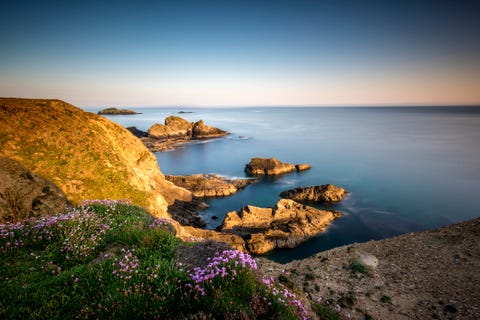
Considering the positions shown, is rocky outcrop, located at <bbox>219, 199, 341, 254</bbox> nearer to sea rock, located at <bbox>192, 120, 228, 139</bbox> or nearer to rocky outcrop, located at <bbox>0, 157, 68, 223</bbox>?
rocky outcrop, located at <bbox>0, 157, 68, 223</bbox>

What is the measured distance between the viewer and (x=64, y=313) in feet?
16.5

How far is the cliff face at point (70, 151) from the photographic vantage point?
24.1 m

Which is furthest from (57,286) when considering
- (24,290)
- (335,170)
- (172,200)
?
(335,170)

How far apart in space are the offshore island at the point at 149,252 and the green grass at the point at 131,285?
3 centimetres

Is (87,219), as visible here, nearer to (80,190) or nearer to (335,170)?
(80,190)

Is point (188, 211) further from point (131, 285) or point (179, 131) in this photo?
point (179, 131)

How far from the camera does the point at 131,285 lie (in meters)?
5.33

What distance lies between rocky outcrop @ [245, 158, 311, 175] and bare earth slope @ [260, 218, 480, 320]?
47.8 m

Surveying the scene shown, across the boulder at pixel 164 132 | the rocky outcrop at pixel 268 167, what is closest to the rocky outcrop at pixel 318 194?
the rocky outcrop at pixel 268 167

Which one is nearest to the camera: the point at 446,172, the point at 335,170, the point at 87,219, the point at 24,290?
the point at 24,290

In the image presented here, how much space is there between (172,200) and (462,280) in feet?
140

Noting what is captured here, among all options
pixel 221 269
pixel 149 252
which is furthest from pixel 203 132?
pixel 221 269

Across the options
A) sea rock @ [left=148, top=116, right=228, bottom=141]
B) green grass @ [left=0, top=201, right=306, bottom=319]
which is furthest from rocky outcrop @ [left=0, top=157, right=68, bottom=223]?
sea rock @ [left=148, top=116, right=228, bottom=141]

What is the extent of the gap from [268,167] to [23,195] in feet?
215
